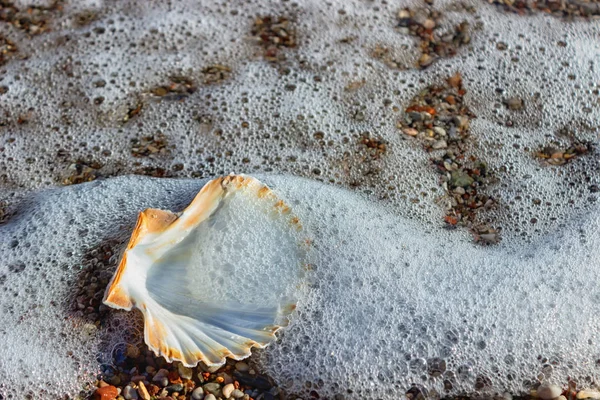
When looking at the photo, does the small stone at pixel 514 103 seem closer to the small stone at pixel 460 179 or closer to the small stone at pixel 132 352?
the small stone at pixel 460 179

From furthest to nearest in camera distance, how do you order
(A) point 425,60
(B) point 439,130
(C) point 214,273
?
(A) point 425,60, (B) point 439,130, (C) point 214,273

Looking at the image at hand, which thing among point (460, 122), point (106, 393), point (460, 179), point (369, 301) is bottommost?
point (106, 393)

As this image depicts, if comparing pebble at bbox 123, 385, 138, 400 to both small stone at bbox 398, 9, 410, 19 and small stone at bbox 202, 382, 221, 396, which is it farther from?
small stone at bbox 398, 9, 410, 19

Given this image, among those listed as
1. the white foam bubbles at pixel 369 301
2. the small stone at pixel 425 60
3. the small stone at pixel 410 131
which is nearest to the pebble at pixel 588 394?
the white foam bubbles at pixel 369 301

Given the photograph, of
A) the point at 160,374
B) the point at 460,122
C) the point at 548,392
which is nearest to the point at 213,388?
the point at 160,374

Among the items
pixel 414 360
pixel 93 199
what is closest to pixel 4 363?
pixel 93 199

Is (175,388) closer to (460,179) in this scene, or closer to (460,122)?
(460,179)
